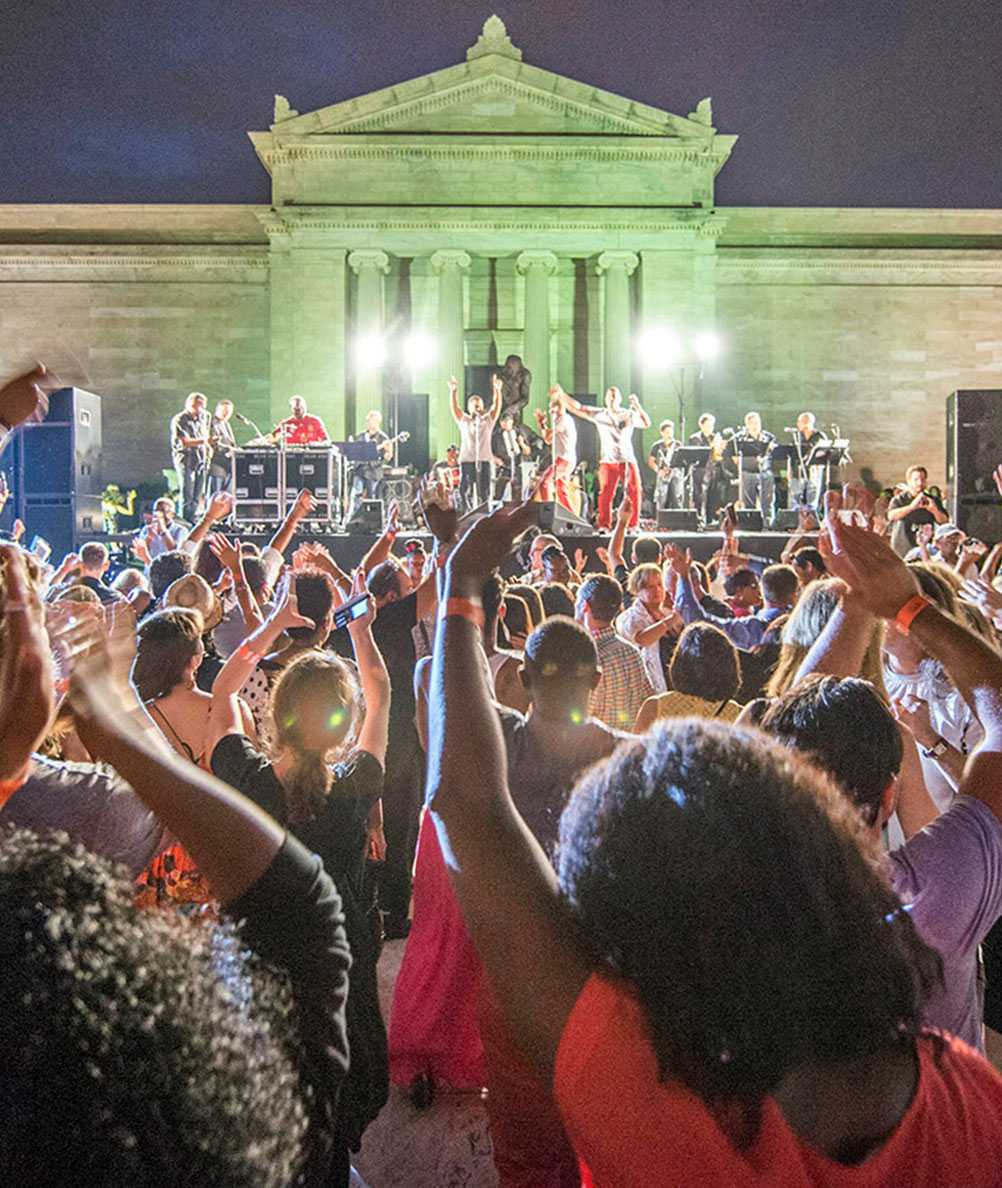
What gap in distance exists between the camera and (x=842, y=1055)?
113 centimetres

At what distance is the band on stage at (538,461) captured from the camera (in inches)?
687

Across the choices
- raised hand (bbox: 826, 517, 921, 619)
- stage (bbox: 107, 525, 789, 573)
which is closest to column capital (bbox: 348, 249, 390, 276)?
stage (bbox: 107, 525, 789, 573)

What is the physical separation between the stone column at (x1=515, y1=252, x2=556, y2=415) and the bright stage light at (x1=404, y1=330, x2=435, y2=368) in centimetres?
286

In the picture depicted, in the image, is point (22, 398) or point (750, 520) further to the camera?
point (750, 520)

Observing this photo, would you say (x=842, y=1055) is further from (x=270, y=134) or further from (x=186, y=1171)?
(x=270, y=134)

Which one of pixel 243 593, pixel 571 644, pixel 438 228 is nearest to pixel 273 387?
pixel 438 228

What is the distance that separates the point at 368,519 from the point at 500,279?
648 inches

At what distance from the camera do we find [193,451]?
710 inches

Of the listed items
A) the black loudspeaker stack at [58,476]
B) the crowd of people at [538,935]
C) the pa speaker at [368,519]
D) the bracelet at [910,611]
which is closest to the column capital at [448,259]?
the black loudspeaker stack at [58,476]

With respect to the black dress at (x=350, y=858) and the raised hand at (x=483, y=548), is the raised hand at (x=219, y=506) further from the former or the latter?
the raised hand at (x=483, y=548)

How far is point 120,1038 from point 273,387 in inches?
1166

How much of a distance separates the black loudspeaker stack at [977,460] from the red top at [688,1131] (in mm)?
17263

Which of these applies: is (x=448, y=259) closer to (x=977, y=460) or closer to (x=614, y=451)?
(x=614, y=451)

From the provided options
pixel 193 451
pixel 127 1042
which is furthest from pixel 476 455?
pixel 127 1042
